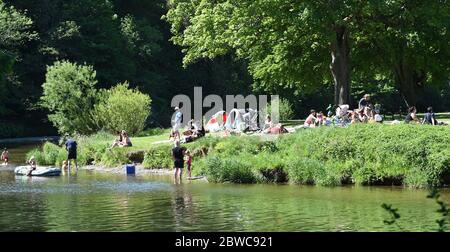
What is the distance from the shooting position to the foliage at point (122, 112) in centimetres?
4666

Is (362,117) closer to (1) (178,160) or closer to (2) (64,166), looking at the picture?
(1) (178,160)

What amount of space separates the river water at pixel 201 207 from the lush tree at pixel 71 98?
1934cm

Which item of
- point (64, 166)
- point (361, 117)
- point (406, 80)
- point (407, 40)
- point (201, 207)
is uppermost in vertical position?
point (407, 40)

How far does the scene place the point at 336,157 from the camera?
2855 cm

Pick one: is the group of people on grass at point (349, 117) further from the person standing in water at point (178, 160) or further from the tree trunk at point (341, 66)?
the person standing in water at point (178, 160)

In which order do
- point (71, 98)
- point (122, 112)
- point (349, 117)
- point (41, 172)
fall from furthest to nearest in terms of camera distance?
point (71, 98), point (122, 112), point (349, 117), point (41, 172)

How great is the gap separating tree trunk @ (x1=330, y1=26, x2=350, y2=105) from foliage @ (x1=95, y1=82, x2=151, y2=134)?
1167cm

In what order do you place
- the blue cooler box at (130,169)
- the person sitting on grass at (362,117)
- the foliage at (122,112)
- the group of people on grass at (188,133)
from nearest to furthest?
1. the blue cooler box at (130,169)
2. the person sitting on grass at (362,117)
3. the group of people on grass at (188,133)
4. the foliage at (122,112)

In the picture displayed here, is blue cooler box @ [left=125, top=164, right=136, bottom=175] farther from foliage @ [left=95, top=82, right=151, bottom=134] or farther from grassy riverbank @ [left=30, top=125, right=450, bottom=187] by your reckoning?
foliage @ [left=95, top=82, right=151, bottom=134]

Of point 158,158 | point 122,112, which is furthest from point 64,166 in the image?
point 122,112

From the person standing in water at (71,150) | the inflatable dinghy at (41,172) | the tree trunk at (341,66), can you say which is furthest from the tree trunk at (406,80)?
the inflatable dinghy at (41,172)

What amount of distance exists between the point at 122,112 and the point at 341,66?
1296 cm

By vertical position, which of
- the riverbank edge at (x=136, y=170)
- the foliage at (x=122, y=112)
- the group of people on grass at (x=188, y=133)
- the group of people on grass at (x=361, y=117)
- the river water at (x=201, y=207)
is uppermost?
the foliage at (x=122, y=112)
